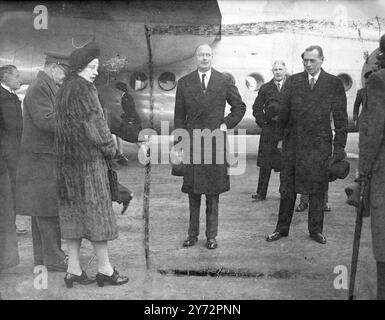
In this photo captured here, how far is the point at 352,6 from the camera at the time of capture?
5008 millimetres

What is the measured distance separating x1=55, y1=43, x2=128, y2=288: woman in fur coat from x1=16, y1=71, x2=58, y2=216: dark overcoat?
34cm

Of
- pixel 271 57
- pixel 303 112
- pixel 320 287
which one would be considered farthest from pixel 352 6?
pixel 320 287

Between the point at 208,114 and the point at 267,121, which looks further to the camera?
the point at 267,121

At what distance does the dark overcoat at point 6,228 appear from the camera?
4.42 meters

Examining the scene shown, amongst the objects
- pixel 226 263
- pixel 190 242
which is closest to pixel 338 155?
pixel 226 263

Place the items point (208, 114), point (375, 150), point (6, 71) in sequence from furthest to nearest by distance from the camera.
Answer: point (6, 71) → point (208, 114) → point (375, 150)

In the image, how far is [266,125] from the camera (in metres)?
5.88

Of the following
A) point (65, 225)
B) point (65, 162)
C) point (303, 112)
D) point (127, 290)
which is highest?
point (303, 112)

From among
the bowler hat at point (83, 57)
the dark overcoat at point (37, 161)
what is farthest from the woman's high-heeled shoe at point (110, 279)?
the bowler hat at point (83, 57)

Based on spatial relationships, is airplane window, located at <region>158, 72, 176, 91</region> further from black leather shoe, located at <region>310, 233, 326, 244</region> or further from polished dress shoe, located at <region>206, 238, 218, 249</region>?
black leather shoe, located at <region>310, 233, 326, 244</region>

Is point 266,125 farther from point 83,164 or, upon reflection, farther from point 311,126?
point 83,164

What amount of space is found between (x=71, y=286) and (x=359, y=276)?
8.07 feet

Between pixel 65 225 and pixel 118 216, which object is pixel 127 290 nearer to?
pixel 65 225

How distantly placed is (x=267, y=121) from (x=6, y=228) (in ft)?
10.1
